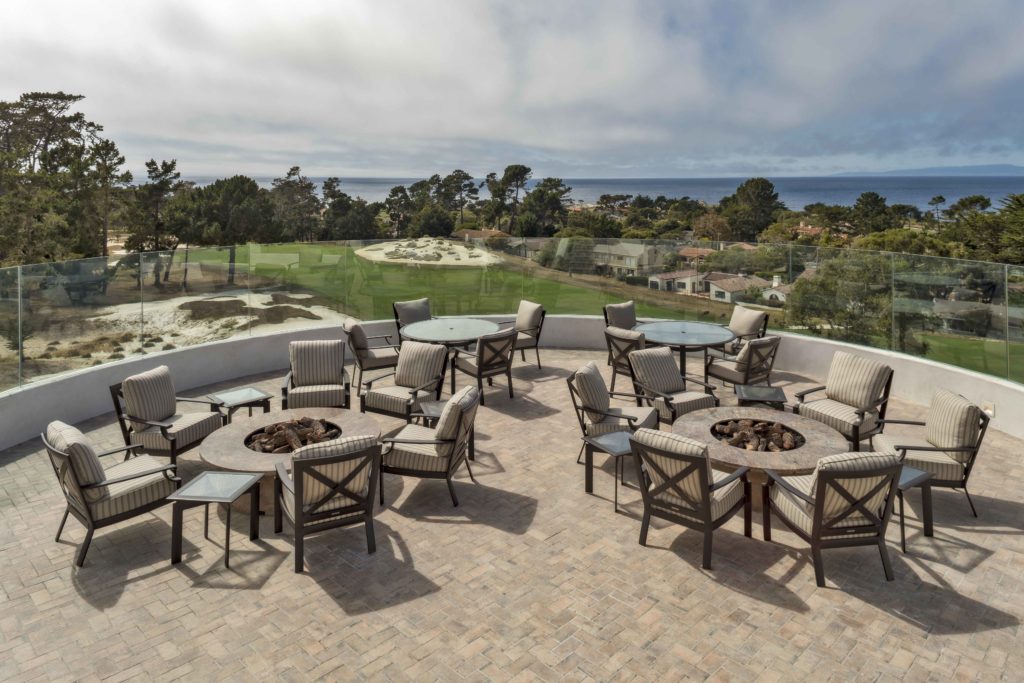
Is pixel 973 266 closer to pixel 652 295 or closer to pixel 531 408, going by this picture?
pixel 652 295

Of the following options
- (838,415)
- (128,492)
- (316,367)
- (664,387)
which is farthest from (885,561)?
(316,367)

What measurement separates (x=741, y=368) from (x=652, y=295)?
430 cm

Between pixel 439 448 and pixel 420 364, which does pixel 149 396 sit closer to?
pixel 420 364

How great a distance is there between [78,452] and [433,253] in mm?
9420

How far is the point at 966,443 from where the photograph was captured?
6051 millimetres

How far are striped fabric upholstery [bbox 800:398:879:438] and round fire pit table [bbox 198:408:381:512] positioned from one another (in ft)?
16.3

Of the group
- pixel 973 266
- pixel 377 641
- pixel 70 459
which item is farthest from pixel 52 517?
pixel 973 266

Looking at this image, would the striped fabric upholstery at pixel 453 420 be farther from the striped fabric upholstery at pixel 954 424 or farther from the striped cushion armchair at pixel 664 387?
the striped fabric upholstery at pixel 954 424

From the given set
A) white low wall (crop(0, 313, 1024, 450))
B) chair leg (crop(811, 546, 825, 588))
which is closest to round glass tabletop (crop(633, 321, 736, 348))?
white low wall (crop(0, 313, 1024, 450))

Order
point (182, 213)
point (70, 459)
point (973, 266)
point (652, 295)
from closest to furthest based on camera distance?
1. point (70, 459)
2. point (973, 266)
3. point (652, 295)
4. point (182, 213)

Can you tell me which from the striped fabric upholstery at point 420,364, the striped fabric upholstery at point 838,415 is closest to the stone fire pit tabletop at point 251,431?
the striped fabric upholstery at point 420,364

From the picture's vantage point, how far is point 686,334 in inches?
423

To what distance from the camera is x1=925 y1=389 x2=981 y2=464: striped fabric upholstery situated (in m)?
6.03

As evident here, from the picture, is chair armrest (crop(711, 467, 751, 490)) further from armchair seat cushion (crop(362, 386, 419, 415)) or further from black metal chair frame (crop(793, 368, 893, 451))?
armchair seat cushion (crop(362, 386, 419, 415))
